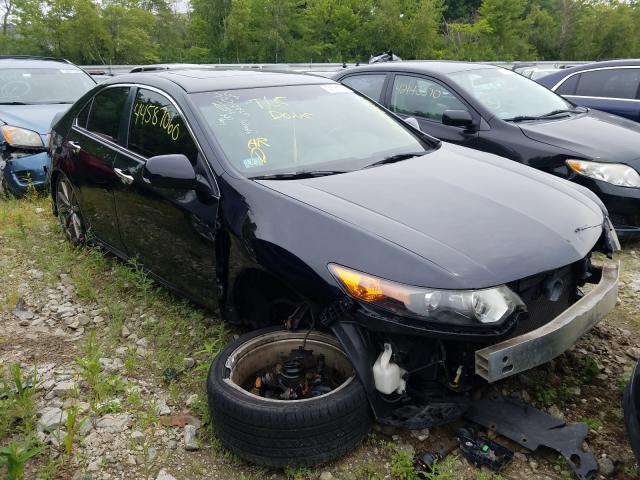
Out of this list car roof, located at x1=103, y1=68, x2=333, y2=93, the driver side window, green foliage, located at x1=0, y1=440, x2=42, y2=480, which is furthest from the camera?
the driver side window

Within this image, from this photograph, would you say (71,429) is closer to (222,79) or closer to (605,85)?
(222,79)

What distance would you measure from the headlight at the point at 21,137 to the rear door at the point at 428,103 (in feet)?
12.6

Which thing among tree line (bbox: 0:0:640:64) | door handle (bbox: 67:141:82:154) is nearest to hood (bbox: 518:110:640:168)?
door handle (bbox: 67:141:82:154)

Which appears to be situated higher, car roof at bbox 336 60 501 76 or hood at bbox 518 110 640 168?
car roof at bbox 336 60 501 76

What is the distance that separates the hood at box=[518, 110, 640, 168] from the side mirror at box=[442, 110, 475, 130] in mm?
450

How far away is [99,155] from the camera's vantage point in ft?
13.5

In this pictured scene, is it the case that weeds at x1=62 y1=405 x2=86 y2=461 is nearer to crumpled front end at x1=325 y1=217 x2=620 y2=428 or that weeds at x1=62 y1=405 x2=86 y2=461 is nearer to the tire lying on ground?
the tire lying on ground

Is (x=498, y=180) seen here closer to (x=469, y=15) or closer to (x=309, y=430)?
(x=309, y=430)

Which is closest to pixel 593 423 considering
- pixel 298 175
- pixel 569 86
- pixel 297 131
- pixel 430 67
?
pixel 298 175

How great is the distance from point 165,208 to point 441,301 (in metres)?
1.88

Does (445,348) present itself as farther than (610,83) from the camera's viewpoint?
No

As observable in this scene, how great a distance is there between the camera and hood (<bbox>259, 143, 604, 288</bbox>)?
2.29 m

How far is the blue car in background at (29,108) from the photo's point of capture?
248 inches

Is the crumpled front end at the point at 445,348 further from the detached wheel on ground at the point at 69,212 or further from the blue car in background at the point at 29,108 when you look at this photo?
the blue car in background at the point at 29,108
